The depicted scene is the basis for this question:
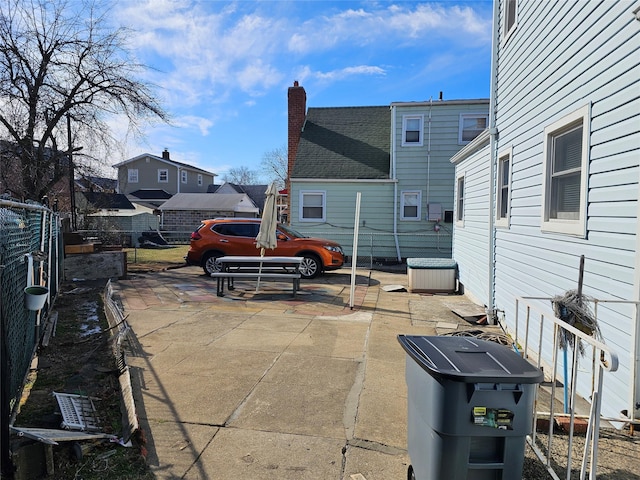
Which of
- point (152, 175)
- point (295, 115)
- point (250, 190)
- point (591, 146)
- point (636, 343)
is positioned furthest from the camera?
point (250, 190)

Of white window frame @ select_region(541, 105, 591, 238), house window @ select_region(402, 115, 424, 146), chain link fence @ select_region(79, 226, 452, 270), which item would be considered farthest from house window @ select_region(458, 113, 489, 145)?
white window frame @ select_region(541, 105, 591, 238)

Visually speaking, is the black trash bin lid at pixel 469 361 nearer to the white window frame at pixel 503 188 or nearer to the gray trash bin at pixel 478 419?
the gray trash bin at pixel 478 419

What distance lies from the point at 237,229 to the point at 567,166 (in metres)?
9.35

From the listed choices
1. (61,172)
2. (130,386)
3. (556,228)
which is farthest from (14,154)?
(556,228)

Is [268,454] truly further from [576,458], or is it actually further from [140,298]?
[140,298]

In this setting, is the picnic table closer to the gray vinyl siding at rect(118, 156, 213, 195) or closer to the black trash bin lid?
the black trash bin lid

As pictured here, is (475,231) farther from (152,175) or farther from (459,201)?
(152,175)

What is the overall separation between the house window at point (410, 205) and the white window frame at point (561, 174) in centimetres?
1105

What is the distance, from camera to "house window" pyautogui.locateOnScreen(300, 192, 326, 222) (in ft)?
53.8

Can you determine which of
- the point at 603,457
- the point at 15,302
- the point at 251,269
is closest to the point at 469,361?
the point at 603,457

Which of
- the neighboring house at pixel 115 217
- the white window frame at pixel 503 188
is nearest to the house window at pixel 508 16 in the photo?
the white window frame at pixel 503 188

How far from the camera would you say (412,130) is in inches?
634

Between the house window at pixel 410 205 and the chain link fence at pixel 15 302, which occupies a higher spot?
the house window at pixel 410 205

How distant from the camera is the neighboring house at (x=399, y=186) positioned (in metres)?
15.8
